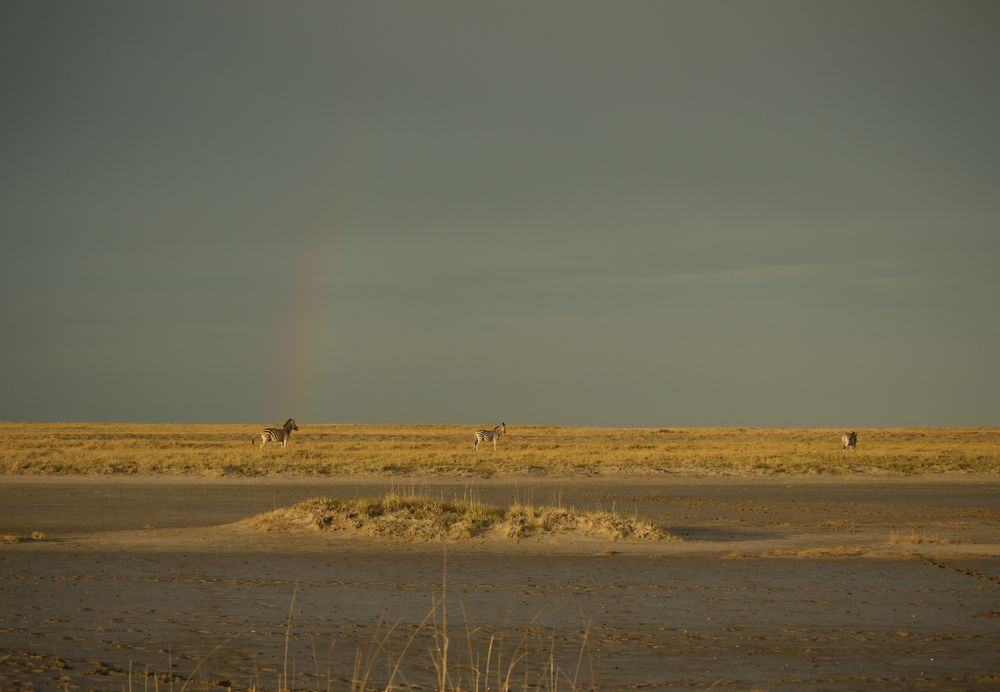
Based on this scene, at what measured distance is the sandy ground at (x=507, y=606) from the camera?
34.5ft

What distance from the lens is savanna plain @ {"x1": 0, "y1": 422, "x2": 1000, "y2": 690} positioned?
10586 mm

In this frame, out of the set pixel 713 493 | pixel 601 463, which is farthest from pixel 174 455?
pixel 713 493

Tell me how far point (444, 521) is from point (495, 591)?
7344 mm

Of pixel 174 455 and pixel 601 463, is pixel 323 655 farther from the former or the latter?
pixel 174 455

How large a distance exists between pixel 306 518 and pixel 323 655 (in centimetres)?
1280

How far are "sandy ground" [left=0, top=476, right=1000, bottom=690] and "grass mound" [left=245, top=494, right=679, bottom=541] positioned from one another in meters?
0.56

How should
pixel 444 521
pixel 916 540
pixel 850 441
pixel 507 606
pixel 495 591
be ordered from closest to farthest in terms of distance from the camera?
pixel 507 606
pixel 495 591
pixel 916 540
pixel 444 521
pixel 850 441

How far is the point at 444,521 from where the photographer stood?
23.3m

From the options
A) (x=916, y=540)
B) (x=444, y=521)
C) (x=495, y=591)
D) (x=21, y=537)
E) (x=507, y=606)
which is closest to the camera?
(x=507, y=606)

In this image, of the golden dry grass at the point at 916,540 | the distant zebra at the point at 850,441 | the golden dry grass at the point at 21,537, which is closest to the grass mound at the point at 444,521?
the golden dry grass at the point at 21,537

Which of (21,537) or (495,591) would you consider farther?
(21,537)

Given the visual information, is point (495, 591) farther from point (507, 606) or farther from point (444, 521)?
point (444, 521)

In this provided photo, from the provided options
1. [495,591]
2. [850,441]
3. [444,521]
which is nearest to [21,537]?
[444,521]

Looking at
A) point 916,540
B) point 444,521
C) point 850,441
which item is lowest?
point 916,540
